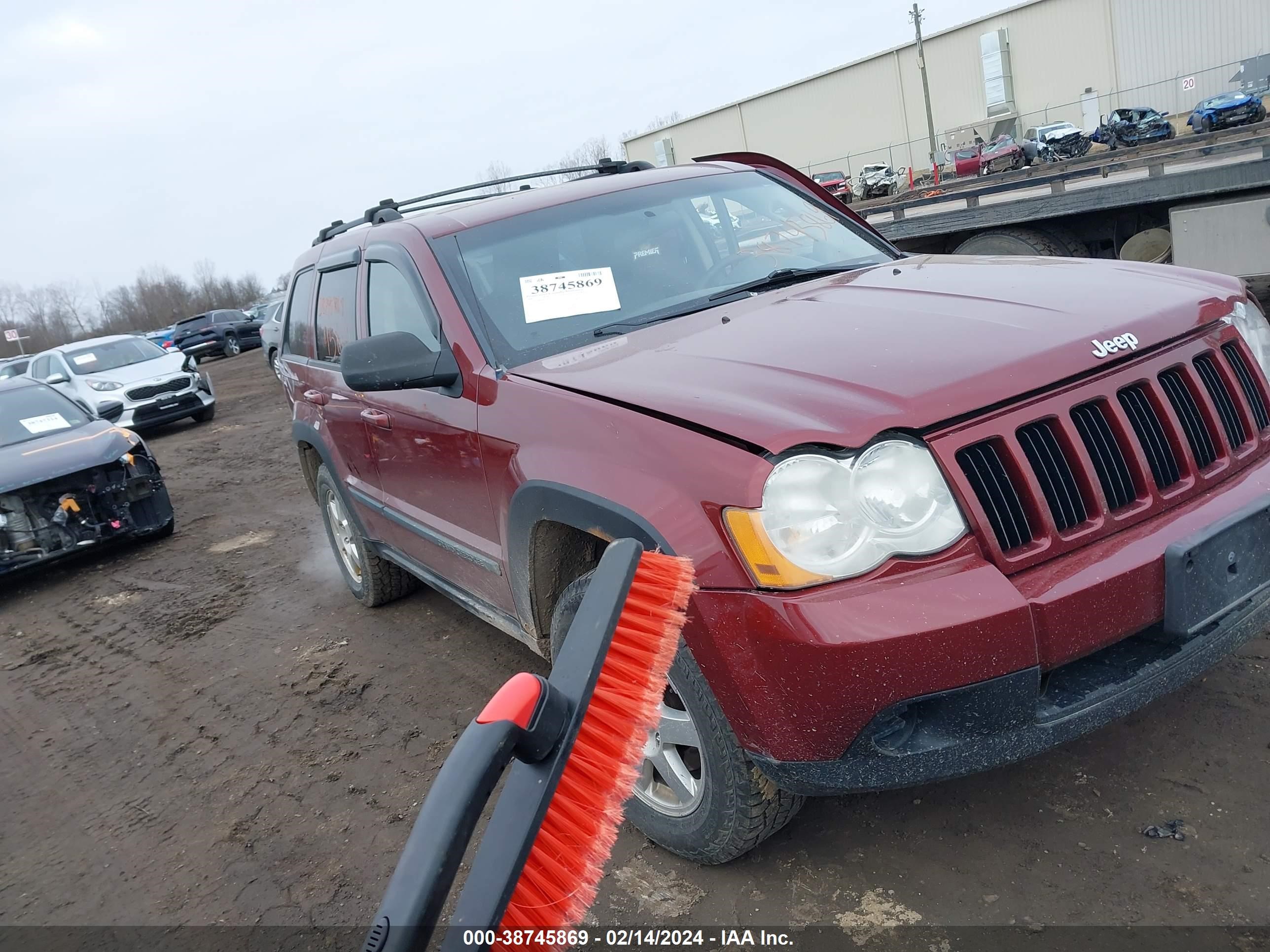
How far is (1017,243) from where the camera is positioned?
7844mm

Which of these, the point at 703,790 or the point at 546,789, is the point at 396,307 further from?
the point at 546,789

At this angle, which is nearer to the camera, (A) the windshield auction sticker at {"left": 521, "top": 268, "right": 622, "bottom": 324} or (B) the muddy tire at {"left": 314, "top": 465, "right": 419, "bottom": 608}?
(A) the windshield auction sticker at {"left": 521, "top": 268, "right": 622, "bottom": 324}

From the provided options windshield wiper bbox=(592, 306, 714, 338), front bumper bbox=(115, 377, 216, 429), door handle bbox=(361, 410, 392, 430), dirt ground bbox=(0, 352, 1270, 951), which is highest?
windshield wiper bbox=(592, 306, 714, 338)

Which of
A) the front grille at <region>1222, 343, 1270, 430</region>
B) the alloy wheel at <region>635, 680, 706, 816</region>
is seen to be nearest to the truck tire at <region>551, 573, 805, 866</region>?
the alloy wheel at <region>635, 680, 706, 816</region>

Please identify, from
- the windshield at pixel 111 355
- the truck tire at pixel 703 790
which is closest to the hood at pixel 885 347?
the truck tire at pixel 703 790

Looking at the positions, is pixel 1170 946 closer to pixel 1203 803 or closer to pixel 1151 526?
pixel 1203 803

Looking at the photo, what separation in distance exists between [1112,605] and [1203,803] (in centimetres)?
86

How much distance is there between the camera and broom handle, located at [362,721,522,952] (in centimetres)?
114

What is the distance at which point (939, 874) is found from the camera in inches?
94.5

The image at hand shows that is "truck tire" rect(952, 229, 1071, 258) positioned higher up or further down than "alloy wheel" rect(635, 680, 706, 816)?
higher up

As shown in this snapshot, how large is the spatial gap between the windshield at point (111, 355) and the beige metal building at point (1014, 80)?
93.8ft

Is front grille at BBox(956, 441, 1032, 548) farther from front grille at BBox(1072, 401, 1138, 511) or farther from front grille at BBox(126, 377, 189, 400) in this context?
front grille at BBox(126, 377, 189, 400)

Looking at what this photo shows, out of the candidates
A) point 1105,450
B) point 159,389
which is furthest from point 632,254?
point 159,389

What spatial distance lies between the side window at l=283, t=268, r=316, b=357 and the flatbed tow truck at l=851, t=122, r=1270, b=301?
4.41 m
